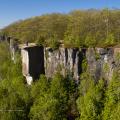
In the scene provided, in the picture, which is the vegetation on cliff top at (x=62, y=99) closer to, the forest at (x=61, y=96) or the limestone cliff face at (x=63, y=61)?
the forest at (x=61, y=96)

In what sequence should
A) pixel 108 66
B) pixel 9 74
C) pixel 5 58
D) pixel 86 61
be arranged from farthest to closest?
1. pixel 5 58
2. pixel 9 74
3. pixel 86 61
4. pixel 108 66

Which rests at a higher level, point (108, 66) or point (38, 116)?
point (108, 66)

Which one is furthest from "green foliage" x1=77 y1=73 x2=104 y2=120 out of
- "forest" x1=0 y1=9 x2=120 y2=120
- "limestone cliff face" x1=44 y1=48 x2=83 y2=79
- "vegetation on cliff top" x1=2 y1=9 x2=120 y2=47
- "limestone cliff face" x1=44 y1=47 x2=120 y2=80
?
"vegetation on cliff top" x1=2 y1=9 x2=120 y2=47

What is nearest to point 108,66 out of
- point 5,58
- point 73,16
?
point 5,58

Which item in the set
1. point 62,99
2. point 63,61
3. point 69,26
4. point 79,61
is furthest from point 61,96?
point 69,26

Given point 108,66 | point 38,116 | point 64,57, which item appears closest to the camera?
point 38,116

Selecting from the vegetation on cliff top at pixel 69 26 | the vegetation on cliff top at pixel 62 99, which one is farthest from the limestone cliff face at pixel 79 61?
the vegetation on cliff top at pixel 69 26

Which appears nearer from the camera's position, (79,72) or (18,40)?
(79,72)

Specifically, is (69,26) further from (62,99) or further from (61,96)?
(62,99)

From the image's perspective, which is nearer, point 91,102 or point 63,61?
point 91,102

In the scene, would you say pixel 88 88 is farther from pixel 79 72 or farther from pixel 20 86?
pixel 20 86
